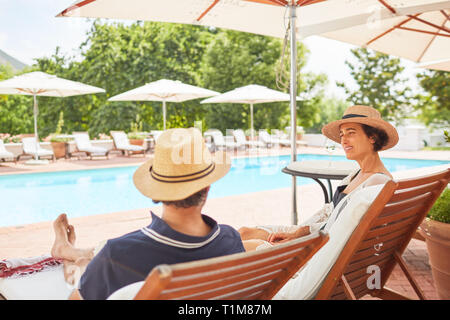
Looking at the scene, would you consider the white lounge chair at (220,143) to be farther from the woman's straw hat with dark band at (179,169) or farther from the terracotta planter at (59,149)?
the woman's straw hat with dark band at (179,169)

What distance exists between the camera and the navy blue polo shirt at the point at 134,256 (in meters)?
1.15

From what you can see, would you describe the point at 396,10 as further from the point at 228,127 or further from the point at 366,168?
the point at 228,127

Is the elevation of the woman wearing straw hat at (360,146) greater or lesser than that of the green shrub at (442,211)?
greater

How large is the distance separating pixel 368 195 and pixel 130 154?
1421cm

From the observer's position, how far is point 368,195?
4.98 feet

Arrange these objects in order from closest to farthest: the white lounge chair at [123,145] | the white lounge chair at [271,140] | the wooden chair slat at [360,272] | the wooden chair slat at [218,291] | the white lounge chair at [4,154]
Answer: the wooden chair slat at [218,291]
the wooden chair slat at [360,272]
the white lounge chair at [4,154]
the white lounge chair at [123,145]
the white lounge chair at [271,140]

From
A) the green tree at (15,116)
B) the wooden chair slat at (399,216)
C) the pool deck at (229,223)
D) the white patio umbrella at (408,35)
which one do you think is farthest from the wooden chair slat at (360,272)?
the green tree at (15,116)

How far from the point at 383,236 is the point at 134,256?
114 cm

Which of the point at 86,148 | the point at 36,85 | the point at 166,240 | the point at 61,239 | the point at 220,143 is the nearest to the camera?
the point at 166,240

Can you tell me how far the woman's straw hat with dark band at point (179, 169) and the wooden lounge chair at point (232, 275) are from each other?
0.32 m

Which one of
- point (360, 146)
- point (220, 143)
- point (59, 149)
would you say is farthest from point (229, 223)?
point (220, 143)

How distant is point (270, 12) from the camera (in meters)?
3.92

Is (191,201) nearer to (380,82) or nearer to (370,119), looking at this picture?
(370,119)

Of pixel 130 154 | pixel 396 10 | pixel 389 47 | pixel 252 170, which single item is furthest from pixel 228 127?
pixel 396 10
